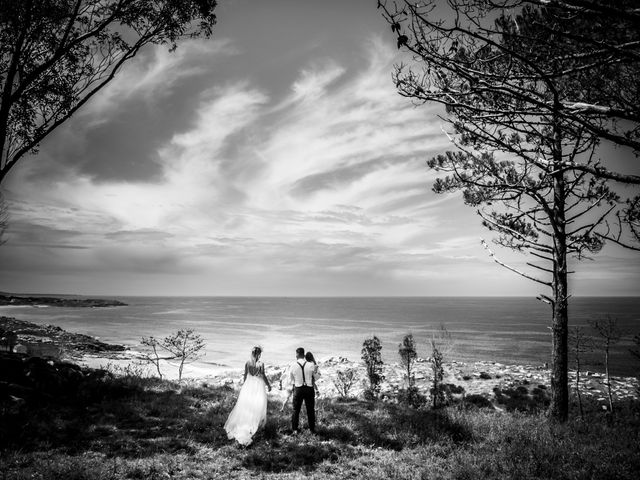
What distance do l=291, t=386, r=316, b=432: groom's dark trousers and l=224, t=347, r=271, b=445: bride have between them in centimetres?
75

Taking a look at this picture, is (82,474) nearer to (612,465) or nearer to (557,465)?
(557,465)

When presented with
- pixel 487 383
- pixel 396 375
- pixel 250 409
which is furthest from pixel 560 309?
pixel 396 375

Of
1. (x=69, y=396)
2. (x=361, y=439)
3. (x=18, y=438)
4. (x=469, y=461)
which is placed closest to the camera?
(x=469, y=461)

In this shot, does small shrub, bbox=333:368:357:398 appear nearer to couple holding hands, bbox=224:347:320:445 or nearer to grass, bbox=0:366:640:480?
grass, bbox=0:366:640:480

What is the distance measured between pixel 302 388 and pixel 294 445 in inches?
54.7

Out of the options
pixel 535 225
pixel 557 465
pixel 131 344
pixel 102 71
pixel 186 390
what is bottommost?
pixel 131 344

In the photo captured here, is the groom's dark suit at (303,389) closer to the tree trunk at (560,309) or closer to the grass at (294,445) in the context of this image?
the grass at (294,445)

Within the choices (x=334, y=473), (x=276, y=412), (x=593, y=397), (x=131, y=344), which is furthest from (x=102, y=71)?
(x=131, y=344)

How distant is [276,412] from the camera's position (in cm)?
1034

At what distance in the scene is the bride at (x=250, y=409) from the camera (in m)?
7.62

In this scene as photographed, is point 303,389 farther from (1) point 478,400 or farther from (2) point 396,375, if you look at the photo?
(2) point 396,375

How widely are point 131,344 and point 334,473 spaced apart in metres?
57.7

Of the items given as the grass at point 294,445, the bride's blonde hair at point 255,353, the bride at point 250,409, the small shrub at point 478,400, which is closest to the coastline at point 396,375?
the small shrub at point 478,400

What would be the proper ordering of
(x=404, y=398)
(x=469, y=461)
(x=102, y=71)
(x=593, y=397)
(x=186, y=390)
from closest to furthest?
(x=469, y=461), (x=102, y=71), (x=186, y=390), (x=404, y=398), (x=593, y=397)
